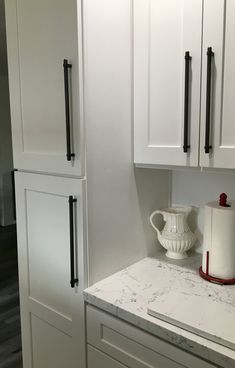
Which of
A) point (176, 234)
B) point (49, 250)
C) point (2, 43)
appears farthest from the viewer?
point (2, 43)

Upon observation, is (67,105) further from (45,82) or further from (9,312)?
(9,312)

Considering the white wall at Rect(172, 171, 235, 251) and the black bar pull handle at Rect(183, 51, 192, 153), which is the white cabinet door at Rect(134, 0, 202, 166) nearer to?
the black bar pull handle at Rect(183, 51, 192, 153)

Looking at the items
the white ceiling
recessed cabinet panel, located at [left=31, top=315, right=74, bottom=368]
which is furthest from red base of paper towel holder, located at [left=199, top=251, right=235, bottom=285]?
the white ceiling

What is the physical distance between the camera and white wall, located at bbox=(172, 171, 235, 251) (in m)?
1.52

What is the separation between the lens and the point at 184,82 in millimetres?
1214

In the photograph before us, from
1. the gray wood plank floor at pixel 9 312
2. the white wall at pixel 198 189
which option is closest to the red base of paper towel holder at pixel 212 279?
the white wall at pixel 198 189

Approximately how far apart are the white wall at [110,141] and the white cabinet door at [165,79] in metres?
0.05

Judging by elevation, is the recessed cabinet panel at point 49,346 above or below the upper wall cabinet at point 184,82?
below

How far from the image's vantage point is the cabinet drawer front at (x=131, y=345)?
39.8 inches

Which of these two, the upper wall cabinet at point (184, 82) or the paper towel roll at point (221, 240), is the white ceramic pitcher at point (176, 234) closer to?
the paper towel roll at point (221, 240)

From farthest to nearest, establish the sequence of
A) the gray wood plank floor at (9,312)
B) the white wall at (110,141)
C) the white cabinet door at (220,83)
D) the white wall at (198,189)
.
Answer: the gray wood plank floor at (9,312)
the white wall at (198,189)
the white wall at (110,141)
the white cabinet door at (220,83)

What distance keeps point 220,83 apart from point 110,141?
1.53 feet

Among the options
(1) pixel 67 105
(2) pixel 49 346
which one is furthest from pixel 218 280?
(1) pixel 67 105

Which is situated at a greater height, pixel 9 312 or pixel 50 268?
pixel 50 268
